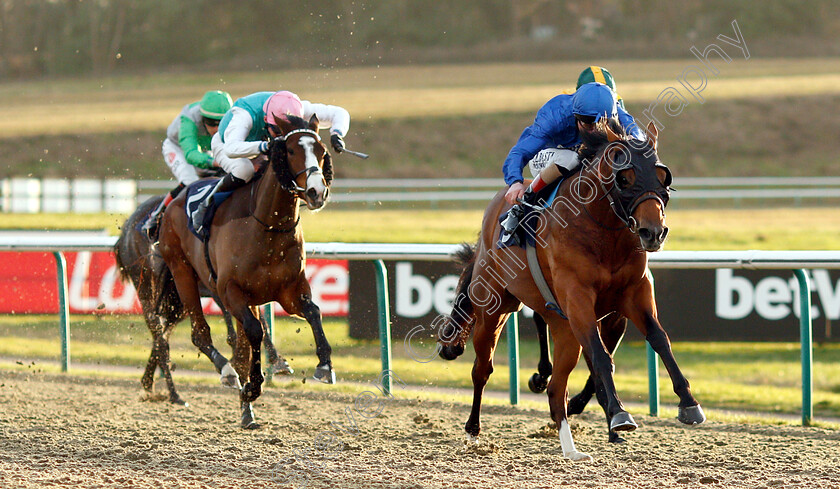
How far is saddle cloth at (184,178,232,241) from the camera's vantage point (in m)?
5.64

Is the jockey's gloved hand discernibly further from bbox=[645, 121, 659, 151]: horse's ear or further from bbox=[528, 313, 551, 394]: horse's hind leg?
bbox=[645, 121, 659, 151]: horse's ear

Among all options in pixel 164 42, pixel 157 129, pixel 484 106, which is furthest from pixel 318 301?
pixel 164 42

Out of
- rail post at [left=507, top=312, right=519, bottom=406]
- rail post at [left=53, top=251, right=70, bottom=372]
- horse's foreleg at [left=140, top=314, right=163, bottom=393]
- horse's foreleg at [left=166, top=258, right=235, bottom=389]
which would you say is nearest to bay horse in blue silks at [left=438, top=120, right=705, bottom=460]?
rail post at [left=507, top=312, right=519, bottom=406]

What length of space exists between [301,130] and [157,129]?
20.8 meters

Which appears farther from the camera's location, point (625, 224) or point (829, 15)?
point (829, 15)

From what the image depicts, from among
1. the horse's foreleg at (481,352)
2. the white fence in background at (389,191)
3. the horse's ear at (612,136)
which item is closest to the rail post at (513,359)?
the horse's foreleg at (481,352)

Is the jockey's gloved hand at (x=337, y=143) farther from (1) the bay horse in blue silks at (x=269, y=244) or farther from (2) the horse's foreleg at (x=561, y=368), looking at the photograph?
(2) the horse's foreleg at (x=561, y=368)

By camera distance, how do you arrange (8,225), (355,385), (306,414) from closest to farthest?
(306,414)
(355,385)
(8,225)

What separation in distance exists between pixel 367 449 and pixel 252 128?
6.14 ft

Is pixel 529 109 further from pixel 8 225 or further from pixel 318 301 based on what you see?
pixel 318 301

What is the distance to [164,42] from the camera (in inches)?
1256

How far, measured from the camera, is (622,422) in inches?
155

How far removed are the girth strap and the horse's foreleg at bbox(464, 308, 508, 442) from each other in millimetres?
486

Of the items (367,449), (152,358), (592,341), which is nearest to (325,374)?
(367,449)
